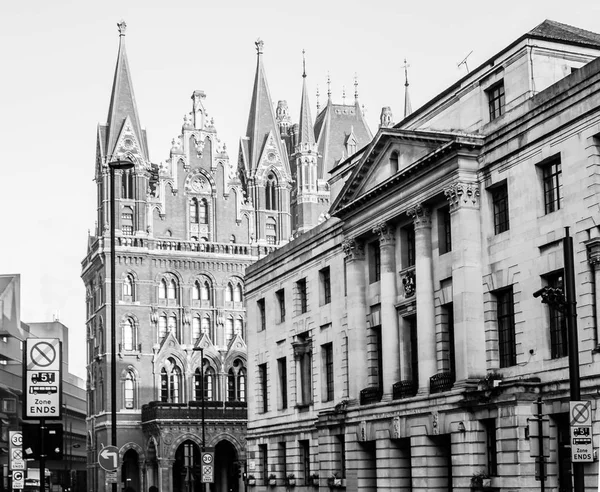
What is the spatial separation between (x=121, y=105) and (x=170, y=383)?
84.1ft

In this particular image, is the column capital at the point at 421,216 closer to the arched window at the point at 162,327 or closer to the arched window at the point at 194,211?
the arched window at the point at 162,327

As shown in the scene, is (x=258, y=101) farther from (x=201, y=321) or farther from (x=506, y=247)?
(x=506, y=247)

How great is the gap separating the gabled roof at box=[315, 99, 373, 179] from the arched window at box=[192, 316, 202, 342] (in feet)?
68.1

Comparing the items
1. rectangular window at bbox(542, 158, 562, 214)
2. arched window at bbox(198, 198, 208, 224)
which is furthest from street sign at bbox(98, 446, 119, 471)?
arched window at bbox(198, 198, 208, 224)

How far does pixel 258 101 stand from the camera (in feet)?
379

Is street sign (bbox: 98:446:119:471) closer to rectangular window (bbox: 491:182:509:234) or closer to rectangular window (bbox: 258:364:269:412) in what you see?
rectangular window (bbox: 491:182:509:234)

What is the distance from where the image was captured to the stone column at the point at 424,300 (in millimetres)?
44281

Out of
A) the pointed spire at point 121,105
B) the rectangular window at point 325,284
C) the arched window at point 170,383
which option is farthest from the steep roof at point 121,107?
the rectangular window at point 325,284

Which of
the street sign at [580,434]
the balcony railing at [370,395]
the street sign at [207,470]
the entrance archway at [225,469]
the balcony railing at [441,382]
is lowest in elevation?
the entrance archway at [225,469]

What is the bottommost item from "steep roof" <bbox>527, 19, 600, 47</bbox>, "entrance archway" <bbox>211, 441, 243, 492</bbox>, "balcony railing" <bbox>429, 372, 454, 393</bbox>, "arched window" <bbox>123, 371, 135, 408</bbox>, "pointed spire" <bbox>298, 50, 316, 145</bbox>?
"entrance archway" <bbox>211, 441, 243, 492</bbox>

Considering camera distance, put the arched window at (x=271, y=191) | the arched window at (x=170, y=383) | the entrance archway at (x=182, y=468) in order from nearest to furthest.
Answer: the entrance archway at (x=182, y=468), the arched window at (x=170, y=383), the arched window at (x=271, y=191)

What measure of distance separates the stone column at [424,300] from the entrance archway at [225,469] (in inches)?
2370

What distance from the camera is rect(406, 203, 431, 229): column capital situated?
45.0m

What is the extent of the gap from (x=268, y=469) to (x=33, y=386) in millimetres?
39976
